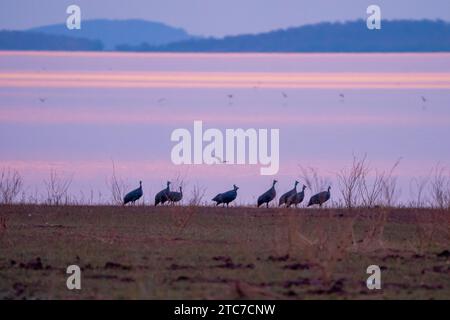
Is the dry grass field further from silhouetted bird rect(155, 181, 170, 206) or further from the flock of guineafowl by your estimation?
silhouetted bird rect(155, 181, 170, 206)

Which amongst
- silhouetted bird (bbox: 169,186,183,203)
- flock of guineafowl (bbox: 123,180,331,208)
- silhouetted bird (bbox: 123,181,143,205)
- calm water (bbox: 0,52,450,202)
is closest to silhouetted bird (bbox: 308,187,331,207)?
flock of guineafowl (bbox: 123,180,331,208)

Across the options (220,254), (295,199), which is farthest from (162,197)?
(220,254)

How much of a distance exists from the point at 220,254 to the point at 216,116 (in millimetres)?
30384

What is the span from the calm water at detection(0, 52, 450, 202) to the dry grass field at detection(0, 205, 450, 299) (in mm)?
6582

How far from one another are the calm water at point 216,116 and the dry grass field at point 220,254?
6582 mm

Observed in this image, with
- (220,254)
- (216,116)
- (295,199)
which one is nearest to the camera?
(220,254)

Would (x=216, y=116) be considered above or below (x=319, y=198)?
above

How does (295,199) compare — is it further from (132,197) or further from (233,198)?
(132,197)

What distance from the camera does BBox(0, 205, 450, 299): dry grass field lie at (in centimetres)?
1202

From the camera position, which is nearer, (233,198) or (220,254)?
(220,254)

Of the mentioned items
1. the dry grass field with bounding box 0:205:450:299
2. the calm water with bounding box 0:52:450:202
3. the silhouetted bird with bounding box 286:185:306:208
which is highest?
the calm water with bounding box 0:52:450:202

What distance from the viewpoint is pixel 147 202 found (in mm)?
22750

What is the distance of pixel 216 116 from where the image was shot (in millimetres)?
44688
